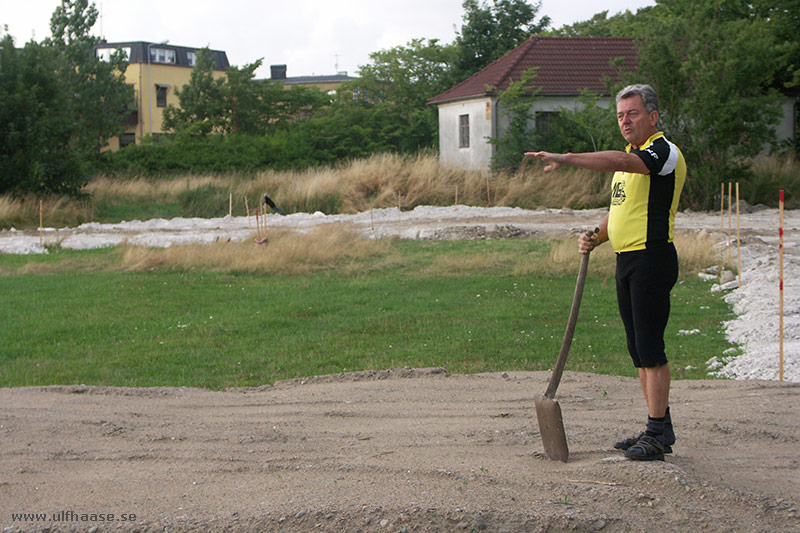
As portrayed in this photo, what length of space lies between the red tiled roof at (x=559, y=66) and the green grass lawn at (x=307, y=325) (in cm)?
2021

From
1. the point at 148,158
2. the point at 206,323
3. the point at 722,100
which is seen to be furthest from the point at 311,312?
the point at 148,158

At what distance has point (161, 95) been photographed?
67062 millimetres

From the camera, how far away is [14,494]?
16.2ft

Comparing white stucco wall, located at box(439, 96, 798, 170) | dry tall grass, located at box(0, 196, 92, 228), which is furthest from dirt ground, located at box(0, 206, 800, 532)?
white stucco wall, located at box(439, 96, 798, 170)

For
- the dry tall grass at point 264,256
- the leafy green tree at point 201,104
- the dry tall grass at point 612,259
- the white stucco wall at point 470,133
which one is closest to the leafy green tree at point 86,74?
the leafy green tree at point 201,104

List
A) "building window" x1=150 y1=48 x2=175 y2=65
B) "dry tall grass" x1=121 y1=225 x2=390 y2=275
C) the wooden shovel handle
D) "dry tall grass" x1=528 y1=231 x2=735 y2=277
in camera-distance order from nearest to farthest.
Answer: the wooden shovel handle
"dry tall grass" x1=528 y1=231 x2=735 y2=277
"dry tall grass" x1=121 y1=225 x2=390 y2=275
"building window" x1=150 y1=48 x2=175 y2=65

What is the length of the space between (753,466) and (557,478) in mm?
1362

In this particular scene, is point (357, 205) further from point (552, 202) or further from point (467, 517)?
point (467, 517)

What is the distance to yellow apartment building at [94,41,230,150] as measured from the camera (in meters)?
65.6

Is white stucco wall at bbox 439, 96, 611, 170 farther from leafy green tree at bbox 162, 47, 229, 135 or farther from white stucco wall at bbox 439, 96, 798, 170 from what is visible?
leafy green tree at bbox 162, 47, 229, 135

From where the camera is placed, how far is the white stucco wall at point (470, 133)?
3488 centimetres

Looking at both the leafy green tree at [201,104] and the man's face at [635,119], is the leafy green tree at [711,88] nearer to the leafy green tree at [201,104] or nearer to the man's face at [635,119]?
the man's face at [635,119]

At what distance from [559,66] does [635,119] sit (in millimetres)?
32945

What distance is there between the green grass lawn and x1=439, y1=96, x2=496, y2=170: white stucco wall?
18848 millimetres
